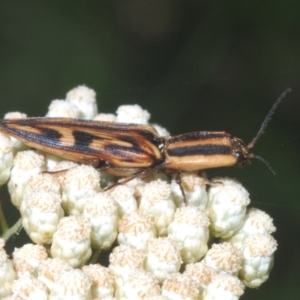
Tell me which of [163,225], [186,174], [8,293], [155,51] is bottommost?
[8,293]

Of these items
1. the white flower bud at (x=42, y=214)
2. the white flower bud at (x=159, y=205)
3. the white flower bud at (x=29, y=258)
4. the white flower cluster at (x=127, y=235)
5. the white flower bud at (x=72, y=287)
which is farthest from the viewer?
the white flower bud at (x=159, y=205)

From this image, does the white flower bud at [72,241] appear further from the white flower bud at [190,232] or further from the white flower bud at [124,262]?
the white flower bud at [190,232]

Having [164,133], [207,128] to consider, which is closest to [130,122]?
[164,133]

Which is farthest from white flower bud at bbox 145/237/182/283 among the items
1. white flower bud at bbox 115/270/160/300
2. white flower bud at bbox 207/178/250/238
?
white flower bud at bbox 207/178/250/238

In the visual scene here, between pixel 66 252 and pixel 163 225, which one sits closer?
pixel 66 252

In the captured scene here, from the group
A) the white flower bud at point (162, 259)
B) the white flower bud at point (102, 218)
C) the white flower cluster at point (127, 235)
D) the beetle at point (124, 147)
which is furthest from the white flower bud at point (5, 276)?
the beetle at point (124, 147)

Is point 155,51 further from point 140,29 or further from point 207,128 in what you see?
point 207,128

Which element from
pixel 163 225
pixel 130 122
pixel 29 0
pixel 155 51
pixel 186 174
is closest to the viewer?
pixel 163 225

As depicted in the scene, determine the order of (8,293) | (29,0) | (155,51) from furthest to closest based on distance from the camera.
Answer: (155,51) → (29,0) → (8,293)
